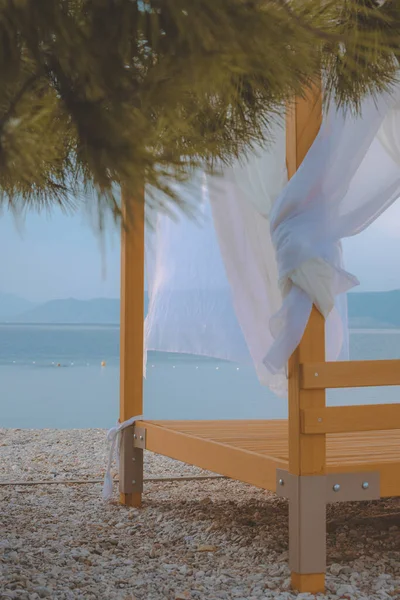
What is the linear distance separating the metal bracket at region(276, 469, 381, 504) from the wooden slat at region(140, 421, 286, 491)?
0.06m

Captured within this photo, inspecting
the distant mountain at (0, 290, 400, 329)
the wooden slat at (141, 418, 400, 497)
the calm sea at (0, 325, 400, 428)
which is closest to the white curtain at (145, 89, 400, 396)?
the wooden slat at (141, 418, 400, 497)

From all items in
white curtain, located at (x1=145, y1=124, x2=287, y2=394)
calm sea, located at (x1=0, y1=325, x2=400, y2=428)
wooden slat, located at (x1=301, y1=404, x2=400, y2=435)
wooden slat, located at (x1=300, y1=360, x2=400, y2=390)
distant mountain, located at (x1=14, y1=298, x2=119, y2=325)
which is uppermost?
distant mountain, located at (x1=14, y1=298, x2=119, y2=325)

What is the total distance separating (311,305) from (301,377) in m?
0.24

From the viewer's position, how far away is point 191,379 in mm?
14781

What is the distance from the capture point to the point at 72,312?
68.0 feet

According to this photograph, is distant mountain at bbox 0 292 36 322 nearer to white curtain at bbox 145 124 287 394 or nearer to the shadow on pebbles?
the shadow on pebbles

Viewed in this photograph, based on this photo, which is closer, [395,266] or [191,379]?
[191,379]

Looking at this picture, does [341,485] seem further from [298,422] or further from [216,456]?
[216,456]

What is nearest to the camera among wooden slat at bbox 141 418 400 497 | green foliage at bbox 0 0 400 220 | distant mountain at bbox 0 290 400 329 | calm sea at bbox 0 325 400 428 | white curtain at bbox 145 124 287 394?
green foliage at bbox 0 0 400 220

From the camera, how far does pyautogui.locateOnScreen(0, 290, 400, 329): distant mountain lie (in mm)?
17766

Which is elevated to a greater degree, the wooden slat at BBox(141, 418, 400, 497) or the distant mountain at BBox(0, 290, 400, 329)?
the distant mountain at BBox(0, 290, 400, 329)

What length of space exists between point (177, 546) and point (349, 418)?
99 centimetres

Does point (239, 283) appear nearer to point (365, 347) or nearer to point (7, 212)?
point (7, 212)

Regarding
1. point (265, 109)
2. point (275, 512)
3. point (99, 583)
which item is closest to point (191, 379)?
point (275, 512)
